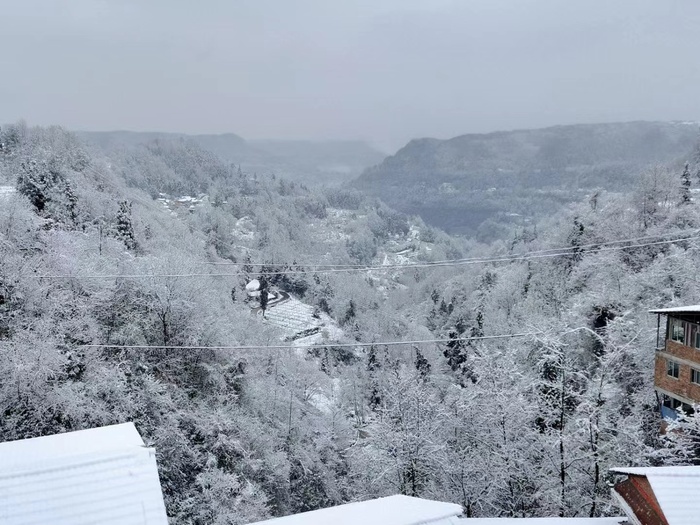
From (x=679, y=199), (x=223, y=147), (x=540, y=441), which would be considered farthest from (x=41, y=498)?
(x=223, y=147)

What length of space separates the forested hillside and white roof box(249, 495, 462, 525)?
72.2m

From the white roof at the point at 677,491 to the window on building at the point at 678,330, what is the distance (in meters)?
8.08

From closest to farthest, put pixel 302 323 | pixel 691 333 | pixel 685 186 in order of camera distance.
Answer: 1. pixel 691 333
2. pixel 685 186
3. pixel 302 323

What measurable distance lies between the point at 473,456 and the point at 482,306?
3376 cm

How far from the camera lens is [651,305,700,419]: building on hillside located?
13406 millimetres

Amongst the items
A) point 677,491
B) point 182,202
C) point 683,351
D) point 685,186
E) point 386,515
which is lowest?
point 386,515

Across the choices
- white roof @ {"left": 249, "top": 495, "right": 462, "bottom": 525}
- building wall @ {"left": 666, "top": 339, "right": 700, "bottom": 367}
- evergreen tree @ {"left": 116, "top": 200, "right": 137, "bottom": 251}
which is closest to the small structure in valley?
evergreen tree @ {"left": 116, "top": 200, "right": 137, "bottom": 251}

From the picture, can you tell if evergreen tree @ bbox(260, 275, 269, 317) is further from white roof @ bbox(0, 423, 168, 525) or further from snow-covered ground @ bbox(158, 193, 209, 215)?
white roof @ bbox(0, 423, 168, 525)

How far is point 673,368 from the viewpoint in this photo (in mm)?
14336

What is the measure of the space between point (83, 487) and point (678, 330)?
14.5 m

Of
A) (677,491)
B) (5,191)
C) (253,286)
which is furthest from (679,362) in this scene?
(253,286)

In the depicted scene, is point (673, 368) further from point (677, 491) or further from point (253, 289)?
point (253, 289)

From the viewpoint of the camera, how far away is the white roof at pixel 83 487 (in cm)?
571

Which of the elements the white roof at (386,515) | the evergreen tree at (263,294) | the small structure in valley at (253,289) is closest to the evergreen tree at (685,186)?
the white roof at (386,515)
